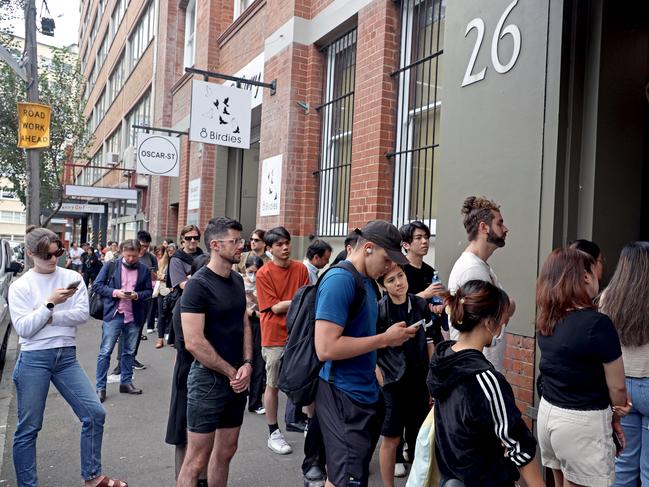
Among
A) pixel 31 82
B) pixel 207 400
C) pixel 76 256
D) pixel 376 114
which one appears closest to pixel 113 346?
pixel 207 400

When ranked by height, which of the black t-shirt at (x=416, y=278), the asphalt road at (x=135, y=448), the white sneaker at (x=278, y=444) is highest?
the black t-shirt at (x=416, y=278)

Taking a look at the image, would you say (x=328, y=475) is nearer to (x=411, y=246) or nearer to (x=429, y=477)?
(x=429, y=477)

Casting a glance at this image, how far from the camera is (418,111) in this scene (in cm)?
700

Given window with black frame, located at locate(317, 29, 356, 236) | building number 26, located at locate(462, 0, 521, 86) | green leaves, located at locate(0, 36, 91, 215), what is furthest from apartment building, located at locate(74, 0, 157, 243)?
building number 26, located at locate(462, 0, 521, 86)

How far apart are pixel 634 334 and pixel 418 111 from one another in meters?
4.49

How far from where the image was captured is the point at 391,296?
411cm

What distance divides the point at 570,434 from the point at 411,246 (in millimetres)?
2313

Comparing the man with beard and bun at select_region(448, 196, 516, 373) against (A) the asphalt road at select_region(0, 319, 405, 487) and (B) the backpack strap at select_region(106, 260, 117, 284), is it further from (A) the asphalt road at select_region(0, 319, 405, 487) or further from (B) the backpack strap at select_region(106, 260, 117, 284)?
(B) the backpack strap at select_region(106, 260, 117, 284)

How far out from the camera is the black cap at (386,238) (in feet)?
9.68

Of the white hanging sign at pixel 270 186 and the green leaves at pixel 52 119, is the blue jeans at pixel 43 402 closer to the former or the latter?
the white hanging sign at pixel 270 186

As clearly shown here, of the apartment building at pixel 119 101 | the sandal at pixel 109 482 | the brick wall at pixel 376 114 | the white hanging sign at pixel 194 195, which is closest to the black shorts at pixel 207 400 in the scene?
the sandal at pixel 109 482

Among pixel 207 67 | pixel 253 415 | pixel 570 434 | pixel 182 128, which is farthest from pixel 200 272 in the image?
pixel 182 128

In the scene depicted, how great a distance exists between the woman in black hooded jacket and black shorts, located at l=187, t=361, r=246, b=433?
4.88 ft

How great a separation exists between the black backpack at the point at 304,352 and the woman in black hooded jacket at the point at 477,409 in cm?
57
